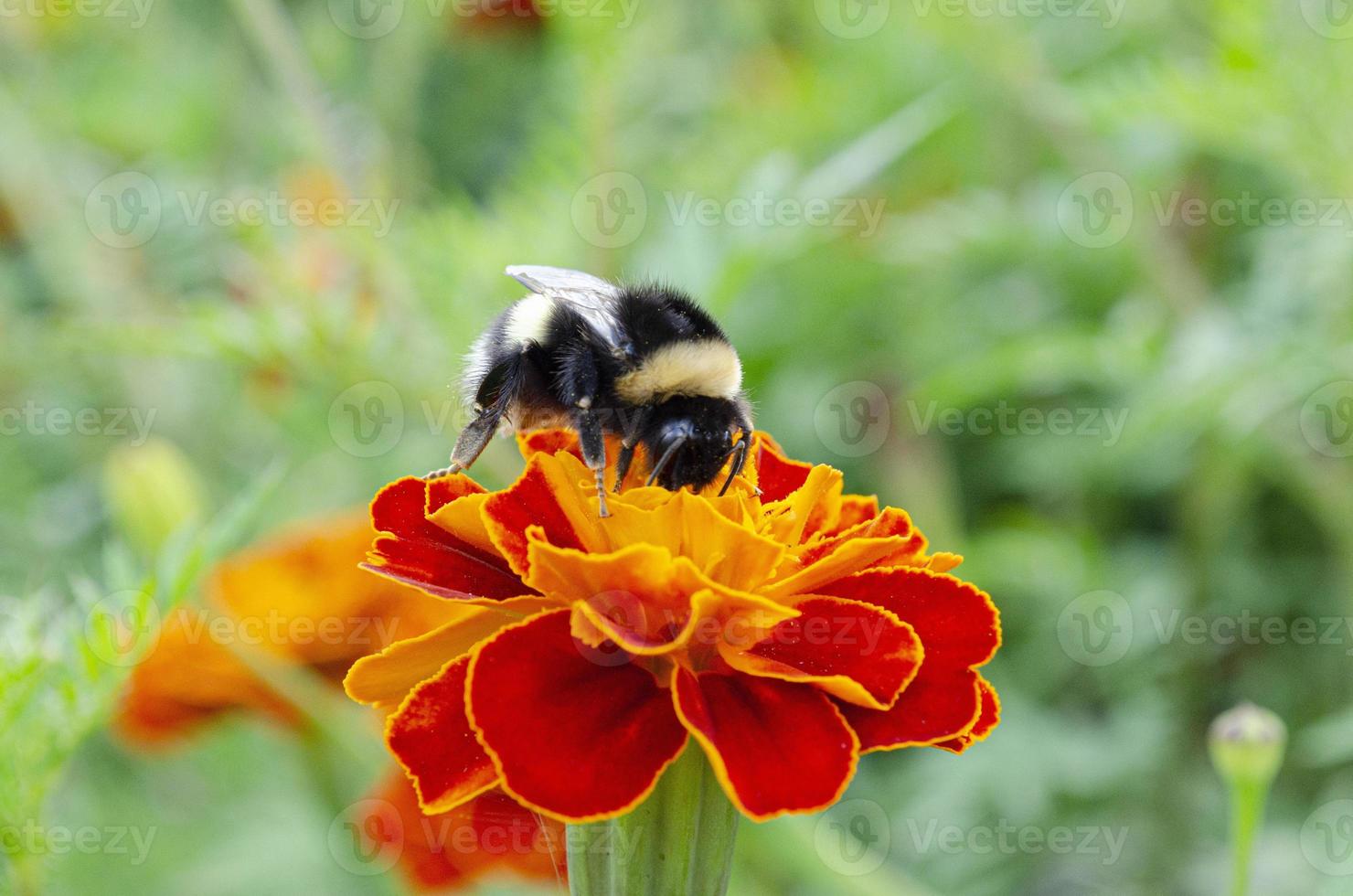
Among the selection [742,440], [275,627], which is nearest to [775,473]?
[742,440]

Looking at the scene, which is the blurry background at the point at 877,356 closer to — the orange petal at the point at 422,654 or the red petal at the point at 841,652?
the orange petal at the point at 422,654

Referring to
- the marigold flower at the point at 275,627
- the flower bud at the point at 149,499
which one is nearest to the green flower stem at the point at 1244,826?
the marigold flower at the point at 275,627

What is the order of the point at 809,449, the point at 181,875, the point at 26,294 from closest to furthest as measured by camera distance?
the point at 181,875
the point at 809,449
the point at 26,294

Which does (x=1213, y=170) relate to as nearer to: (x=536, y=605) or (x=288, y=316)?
(x=288, y=316)

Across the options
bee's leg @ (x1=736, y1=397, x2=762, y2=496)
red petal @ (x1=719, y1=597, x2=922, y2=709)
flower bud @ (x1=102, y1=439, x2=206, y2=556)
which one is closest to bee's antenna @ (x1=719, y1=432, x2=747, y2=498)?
bee's leg @ (x1=736, y1=397, x2=762, y2=496)

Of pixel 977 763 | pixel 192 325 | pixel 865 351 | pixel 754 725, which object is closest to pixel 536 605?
pixel 754 725

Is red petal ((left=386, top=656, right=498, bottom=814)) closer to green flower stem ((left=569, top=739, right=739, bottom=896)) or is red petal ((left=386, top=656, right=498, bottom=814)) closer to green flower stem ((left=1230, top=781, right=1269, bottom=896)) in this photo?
green flower stem ((left=569, top=739, right=739, bottom=896))
